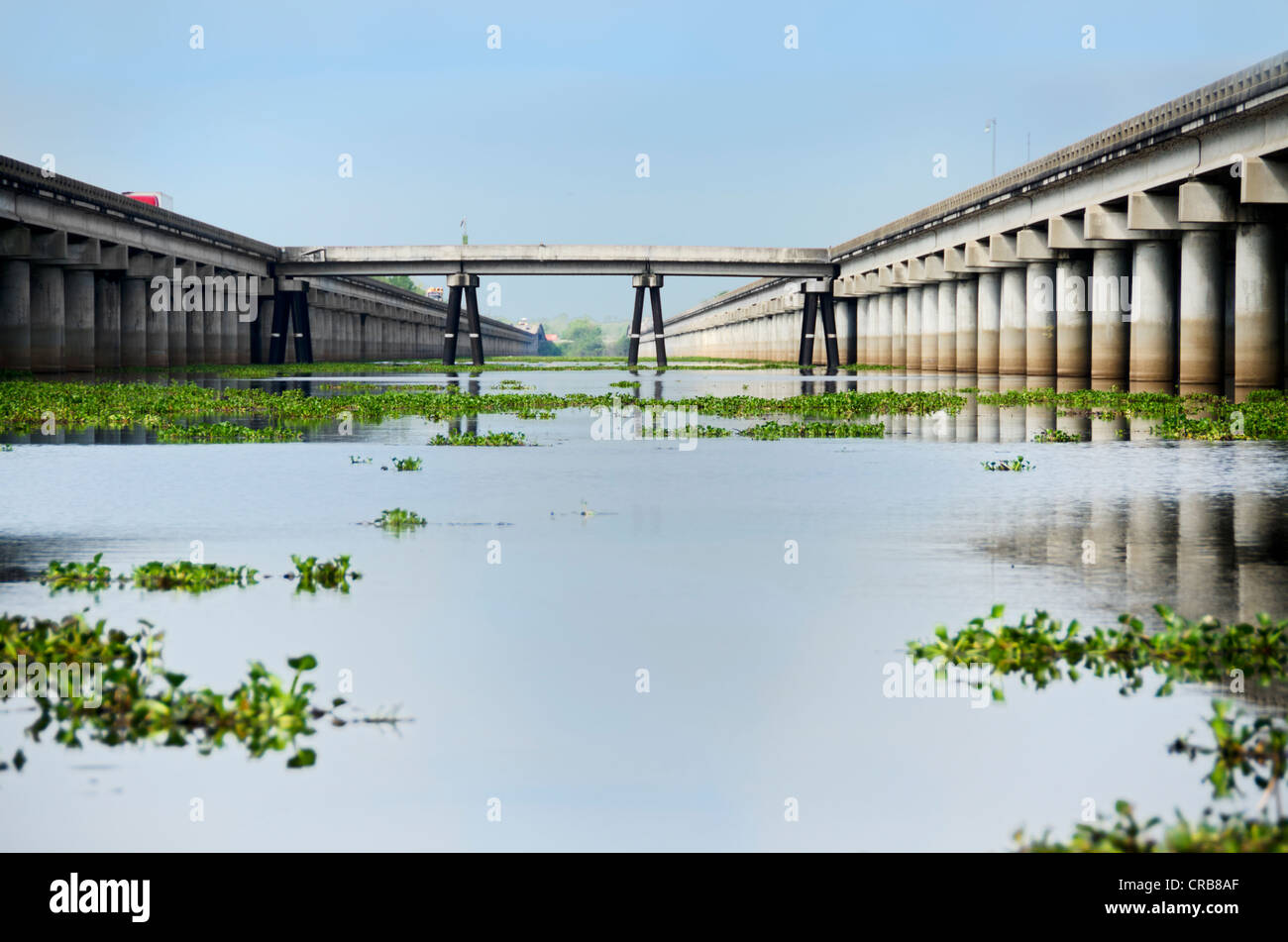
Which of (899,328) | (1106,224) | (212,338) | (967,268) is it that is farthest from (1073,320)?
(212,338)

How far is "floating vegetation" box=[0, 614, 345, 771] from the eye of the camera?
6.71 metres

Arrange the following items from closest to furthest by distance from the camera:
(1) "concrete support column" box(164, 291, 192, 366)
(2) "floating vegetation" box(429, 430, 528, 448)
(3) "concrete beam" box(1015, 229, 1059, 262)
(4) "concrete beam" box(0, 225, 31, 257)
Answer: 1. (2) "floating vegetation" box(429, 430, 528, 448)
2. (4) "concrete beam" box(0, 225, 31, 257)
3. (3) "concrete beam" box(1015, 229, 1059, 262)
4. (1) "concrete support column" box(164, 291, 192, 366)

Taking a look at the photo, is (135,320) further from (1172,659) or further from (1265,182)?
(1172,659)

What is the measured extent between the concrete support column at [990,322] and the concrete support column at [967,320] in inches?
170

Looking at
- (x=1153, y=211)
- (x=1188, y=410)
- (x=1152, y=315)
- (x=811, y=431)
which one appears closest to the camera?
(x=811, y=431)

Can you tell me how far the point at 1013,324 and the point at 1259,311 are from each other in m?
28.3

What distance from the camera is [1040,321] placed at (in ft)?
200

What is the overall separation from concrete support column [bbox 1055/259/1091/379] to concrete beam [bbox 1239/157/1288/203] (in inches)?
741

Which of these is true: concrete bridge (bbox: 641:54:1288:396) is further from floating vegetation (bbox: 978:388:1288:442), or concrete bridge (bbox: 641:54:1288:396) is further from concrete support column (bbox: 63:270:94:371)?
concrete support column (bbox: 63:270:94:371)

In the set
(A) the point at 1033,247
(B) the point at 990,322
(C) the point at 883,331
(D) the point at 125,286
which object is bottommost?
(B) the point at 990,322

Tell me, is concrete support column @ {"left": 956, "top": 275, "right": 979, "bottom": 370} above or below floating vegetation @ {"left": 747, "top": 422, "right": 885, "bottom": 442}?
above

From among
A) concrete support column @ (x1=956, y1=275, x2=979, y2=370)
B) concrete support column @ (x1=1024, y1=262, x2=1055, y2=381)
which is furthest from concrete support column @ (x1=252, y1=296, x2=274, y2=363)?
concrete support column @ (x1=1024, y1=262, x2=1055, y2=381)

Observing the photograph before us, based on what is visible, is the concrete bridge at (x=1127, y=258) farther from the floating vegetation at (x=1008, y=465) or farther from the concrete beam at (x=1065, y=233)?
the floating vegetation at (x=1008, y=465)
